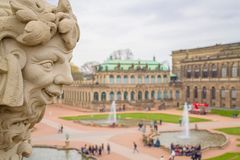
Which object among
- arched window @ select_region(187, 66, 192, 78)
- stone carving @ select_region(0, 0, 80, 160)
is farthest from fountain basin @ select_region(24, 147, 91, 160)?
arched window @ select_region(187, 66, 192, 78)

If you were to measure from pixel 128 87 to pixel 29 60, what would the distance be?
7532cm

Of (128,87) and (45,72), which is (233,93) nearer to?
(128,87)

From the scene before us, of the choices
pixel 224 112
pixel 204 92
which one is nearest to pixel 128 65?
pixel 204 92

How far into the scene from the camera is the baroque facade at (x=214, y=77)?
6894 centimetres

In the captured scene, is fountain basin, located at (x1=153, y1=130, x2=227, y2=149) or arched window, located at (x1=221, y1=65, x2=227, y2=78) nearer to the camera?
fountain basin, located at (x1=153, y1=130, x2=227, y2=149)

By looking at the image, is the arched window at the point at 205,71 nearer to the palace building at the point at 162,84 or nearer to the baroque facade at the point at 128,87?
the palace building at the point at 162,84

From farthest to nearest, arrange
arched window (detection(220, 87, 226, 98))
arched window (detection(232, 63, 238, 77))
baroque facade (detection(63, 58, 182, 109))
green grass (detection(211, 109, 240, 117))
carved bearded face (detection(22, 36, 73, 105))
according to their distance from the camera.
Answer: baroque facade (detection(63, 58, 182, 109))
arched window (detection(220, 87, 226, 98))
arched window (detection(232, 63, 238, 77))
green grass (detection(211, 109, 240, 117))
carved bearded face (detection(22, 36, 73, 105))

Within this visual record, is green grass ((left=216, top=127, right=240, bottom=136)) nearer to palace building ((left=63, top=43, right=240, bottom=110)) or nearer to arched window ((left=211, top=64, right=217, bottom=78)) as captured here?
palace building ((left=63, top=43, right=240, bottom=110))

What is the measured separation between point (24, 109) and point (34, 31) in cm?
85

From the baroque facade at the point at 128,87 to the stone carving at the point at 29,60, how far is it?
6875cm

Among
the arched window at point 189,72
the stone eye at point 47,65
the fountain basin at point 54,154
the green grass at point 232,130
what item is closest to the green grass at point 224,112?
the green grass at point 232,130

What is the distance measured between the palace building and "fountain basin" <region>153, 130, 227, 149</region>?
29.7m

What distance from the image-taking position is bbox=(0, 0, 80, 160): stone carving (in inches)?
141

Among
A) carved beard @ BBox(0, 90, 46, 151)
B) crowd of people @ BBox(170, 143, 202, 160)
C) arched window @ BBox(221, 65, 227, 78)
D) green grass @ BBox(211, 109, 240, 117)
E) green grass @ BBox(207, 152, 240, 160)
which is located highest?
arched window @ BBox(221, 65, 227, 78)
